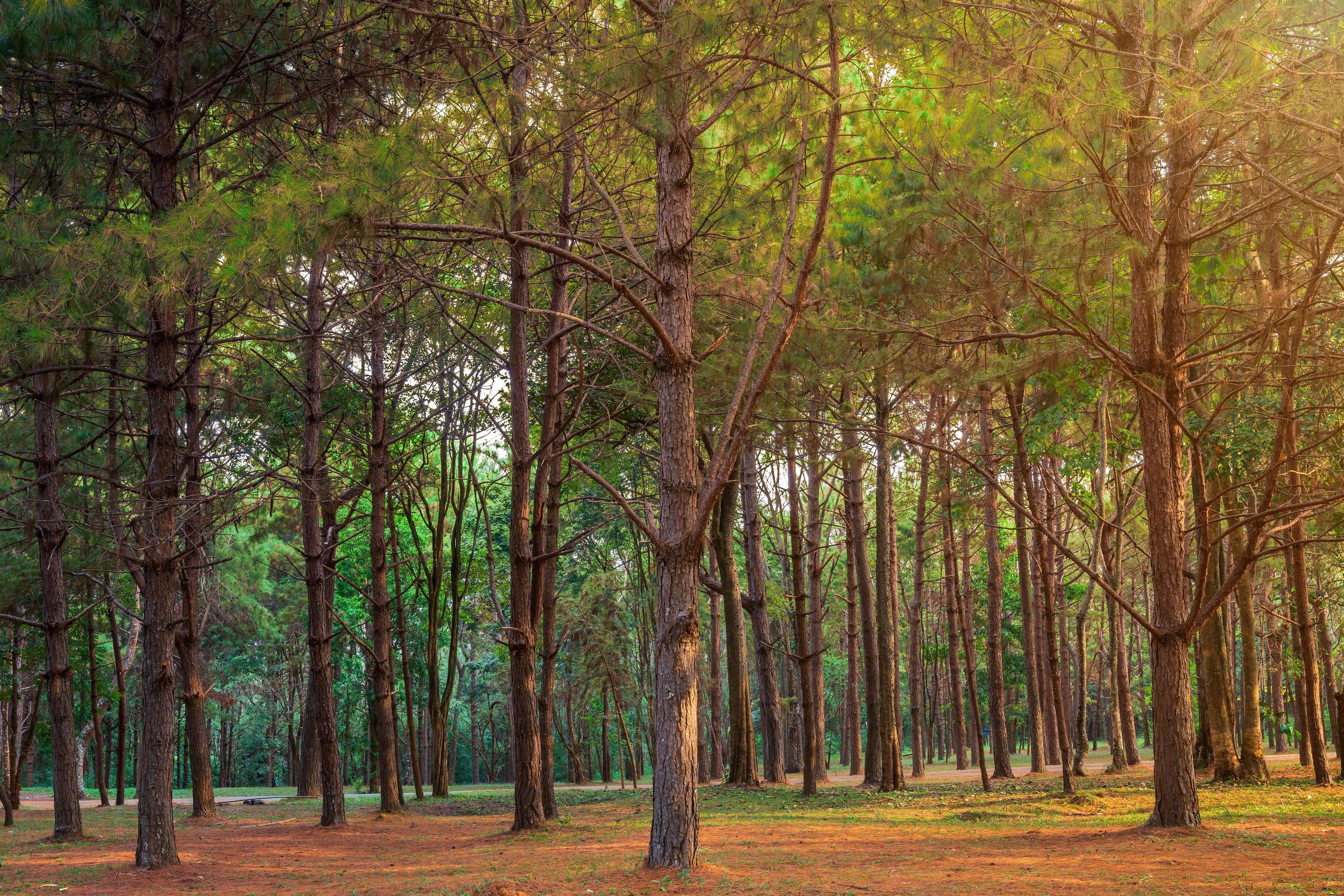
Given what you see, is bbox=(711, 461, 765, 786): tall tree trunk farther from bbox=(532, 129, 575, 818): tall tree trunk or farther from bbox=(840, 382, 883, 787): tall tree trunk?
bbox=(532, 129, 575, 818): tall tree trunk

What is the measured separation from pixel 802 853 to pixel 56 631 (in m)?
10.5

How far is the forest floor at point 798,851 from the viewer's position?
264 inches

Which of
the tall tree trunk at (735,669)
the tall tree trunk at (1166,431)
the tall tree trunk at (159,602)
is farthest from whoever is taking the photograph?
the tall tree trunk at (735,669)

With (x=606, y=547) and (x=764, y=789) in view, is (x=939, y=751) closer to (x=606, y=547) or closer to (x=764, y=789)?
(x=606, y=547)

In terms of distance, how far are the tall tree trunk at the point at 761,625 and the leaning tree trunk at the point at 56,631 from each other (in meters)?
10.7

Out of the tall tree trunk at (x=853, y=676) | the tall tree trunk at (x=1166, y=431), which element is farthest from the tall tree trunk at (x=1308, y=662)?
the tall tree trunk at (x=853, y=676)

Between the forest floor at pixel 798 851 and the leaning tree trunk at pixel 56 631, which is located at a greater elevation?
the leaning tree trunk at pixel 56 631

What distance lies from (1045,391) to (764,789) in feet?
27.2

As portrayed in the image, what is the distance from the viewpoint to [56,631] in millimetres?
13078

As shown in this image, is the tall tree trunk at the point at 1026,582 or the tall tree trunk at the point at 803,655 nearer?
the tall tree trunk at the point at 1026,582

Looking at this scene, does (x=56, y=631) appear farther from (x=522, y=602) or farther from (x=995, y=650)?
(x=995, y=650)

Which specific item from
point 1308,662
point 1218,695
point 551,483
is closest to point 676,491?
point 551,483

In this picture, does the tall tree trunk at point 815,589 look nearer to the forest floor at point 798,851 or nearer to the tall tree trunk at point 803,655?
the tall tree trunk at point 803,655

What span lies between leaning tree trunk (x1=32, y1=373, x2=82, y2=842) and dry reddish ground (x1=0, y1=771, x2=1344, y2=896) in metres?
0.57
